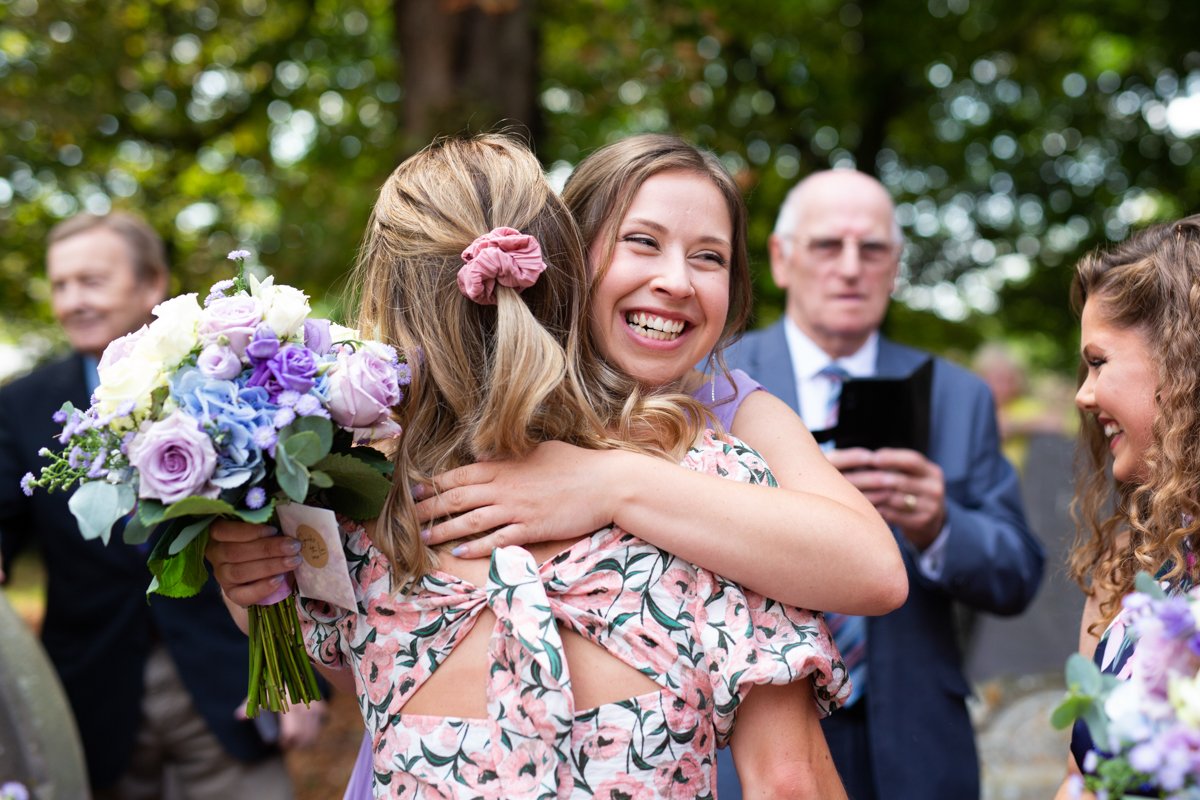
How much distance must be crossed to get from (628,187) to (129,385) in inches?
41.2

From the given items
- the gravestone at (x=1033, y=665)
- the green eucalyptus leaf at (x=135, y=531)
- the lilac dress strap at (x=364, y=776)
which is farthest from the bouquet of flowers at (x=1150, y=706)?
the gravestone at (x=1033, y=665)

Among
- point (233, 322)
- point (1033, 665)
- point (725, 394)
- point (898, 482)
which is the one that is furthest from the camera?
point (1033, 665)

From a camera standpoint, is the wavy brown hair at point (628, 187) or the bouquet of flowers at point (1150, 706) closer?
the bouquet of flowers at point (1150, 706)

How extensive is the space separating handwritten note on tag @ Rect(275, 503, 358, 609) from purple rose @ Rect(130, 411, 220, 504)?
21 cm

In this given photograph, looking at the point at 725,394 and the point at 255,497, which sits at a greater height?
the point at 725,394

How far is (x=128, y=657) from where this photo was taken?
4.34 meters

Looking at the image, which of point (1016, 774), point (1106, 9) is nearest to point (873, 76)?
point (1106, 9)

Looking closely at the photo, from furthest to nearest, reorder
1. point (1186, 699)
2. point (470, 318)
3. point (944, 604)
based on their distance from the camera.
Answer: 1. point (944, 604)
2. point (470, 318)
3. point (1186, 699)

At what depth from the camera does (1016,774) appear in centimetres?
594

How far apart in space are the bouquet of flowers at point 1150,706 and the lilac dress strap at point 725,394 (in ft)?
3.43

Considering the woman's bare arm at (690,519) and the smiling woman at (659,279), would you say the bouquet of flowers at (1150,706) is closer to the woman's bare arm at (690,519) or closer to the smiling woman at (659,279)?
the woman's bare arm at (690,519)

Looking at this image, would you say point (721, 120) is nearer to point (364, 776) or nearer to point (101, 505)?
point (364, 776)

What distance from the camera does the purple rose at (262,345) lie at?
6.68ft

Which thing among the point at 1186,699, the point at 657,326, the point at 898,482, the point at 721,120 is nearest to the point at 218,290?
the point at 657,326
